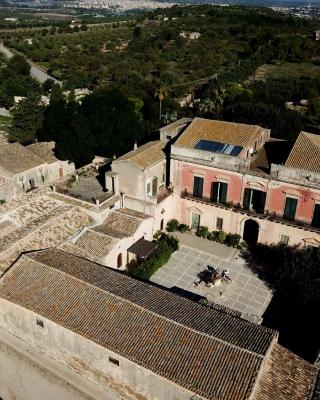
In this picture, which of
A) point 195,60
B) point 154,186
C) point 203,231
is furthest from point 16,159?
point 195,60

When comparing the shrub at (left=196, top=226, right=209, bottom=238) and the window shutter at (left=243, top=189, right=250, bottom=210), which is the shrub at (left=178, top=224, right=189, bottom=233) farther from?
the window shutter at (left=243, top=189, right=250, bottom=210)

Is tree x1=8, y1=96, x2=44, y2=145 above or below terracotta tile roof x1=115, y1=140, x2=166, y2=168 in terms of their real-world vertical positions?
below

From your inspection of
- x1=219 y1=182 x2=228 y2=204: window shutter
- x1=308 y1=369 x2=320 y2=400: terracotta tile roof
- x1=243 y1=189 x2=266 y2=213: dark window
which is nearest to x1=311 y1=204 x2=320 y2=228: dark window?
x1=243 y1=189 x2=266 y2=213: dark window

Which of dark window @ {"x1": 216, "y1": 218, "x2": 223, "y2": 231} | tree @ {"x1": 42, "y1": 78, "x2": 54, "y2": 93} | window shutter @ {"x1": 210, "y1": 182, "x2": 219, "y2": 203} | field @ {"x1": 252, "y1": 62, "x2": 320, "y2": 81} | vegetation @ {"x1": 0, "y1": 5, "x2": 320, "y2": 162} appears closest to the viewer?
window shutter @ {"x1": 210, "y1": 182, "x2": 219, "y2": 203}

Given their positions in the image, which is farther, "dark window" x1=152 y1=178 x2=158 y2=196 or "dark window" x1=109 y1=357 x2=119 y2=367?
"dark window" x1=152 y1=178 x2=158 y2=196

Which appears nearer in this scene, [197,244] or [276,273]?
[276,273]

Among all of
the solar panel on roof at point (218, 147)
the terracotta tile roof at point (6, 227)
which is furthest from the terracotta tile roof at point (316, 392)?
the terracotta tile roof at point (6, 227)

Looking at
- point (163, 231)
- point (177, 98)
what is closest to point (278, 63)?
point (177, 98)

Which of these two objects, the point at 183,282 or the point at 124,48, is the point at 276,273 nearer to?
the point at 183,282
